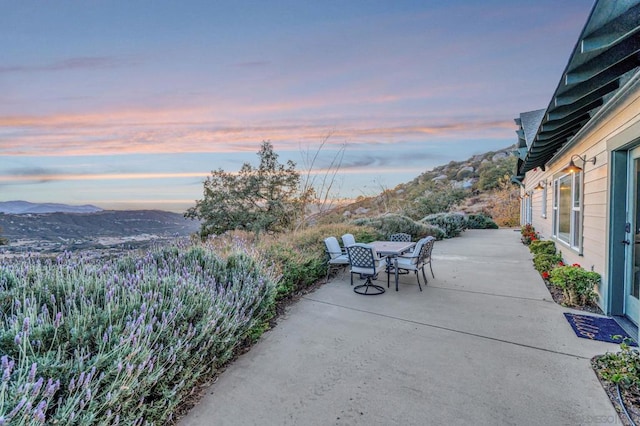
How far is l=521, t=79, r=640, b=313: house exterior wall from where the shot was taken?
10.6 feet

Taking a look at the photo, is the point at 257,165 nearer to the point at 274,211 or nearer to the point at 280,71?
the point at 274,211

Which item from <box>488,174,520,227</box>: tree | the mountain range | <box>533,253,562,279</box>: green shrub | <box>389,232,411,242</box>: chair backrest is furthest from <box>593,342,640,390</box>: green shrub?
<box>488,174,520,227</box>: tree

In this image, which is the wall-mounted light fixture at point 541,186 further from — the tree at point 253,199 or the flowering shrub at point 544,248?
the tree at point 253,199

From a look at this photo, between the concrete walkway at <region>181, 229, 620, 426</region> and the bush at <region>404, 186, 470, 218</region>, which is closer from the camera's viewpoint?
the concrete walkway at <region>181, 229, 620, 426</region>

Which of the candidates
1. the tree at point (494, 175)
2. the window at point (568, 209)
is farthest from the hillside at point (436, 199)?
the window at point (568, 209)

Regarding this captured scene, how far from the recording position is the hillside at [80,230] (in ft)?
15.5

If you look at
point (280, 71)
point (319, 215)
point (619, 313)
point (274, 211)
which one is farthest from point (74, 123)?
point (619, 313)

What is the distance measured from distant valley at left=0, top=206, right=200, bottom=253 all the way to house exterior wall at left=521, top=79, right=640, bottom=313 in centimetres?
656

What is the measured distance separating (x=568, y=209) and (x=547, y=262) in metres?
1.18

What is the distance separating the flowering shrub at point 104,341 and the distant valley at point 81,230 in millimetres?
1397

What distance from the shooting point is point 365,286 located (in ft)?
18.1

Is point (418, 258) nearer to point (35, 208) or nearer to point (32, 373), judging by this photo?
point (32, 373)

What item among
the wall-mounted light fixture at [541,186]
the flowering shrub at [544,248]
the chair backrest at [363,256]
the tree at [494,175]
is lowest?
the flowering shrub at [544,248]

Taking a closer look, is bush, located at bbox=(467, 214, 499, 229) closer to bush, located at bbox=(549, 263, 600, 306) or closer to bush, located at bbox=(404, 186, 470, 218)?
bush, located at bbox=(404, 186, 470, 218)
